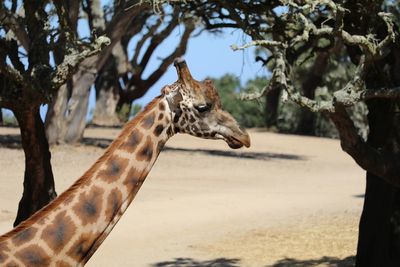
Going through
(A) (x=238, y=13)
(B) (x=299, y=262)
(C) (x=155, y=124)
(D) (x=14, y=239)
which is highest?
(A) (x=238, y=13)

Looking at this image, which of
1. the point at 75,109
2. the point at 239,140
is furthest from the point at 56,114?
the point at 239,140

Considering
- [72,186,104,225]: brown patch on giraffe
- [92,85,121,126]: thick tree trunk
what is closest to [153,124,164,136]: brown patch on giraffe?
[72,186,104,225]: brown patch on giraffe

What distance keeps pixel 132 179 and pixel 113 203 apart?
219 mm

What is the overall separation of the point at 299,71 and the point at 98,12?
14323 millimetres

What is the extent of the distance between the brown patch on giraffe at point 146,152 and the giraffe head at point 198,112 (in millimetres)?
245

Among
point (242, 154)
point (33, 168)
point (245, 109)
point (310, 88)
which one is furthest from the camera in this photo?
point (245, 109)

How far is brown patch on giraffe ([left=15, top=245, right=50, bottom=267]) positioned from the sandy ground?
5.74m

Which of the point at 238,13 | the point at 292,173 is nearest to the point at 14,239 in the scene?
the point at 238,13

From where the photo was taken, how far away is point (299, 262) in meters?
11.5

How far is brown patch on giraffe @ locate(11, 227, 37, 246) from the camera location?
521cm

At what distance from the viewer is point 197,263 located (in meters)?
11.3

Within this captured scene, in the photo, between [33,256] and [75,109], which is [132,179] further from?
[75,109]

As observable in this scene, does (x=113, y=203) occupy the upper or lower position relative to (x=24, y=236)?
upper

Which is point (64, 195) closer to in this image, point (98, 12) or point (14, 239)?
point (14, 239)
